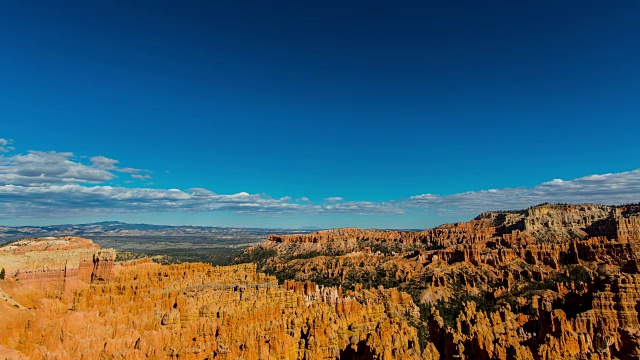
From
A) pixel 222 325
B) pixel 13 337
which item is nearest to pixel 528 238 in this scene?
pixel 222 325

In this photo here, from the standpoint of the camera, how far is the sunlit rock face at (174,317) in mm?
31094

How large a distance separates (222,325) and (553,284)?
237 ft

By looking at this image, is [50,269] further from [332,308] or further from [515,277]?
[515,277]

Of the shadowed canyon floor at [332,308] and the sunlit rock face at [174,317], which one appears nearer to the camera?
the shadowed canyon floor at [332,308]

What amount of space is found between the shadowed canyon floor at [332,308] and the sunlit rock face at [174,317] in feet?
0.54

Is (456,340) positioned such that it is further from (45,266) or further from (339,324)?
(45,266)

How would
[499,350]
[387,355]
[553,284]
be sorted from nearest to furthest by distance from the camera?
[499,350]
[387,355]
[553,284]

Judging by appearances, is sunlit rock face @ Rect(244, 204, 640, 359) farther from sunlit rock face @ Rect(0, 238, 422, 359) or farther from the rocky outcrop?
the rocky outcrop

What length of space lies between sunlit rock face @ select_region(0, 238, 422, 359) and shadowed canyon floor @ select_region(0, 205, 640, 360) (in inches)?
6.5

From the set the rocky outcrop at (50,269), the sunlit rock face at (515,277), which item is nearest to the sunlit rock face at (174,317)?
the rocky outcrop at (50,269)

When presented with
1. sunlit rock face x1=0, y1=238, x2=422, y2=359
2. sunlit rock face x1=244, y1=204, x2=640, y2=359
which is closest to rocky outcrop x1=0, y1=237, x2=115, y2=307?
sunlit rock face x1=0, y1=238, x2=422, y2=359

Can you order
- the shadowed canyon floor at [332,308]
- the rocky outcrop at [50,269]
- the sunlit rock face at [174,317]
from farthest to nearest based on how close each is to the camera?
the rocky outcrop at [50,269] → the sunlit rock face at [174,317] → the shadowed canyon floor at [332,308]

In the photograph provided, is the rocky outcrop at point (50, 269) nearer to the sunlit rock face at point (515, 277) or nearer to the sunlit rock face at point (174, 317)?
the sunlit rock face at point (174, 317)

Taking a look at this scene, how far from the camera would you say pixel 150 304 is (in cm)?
4650
